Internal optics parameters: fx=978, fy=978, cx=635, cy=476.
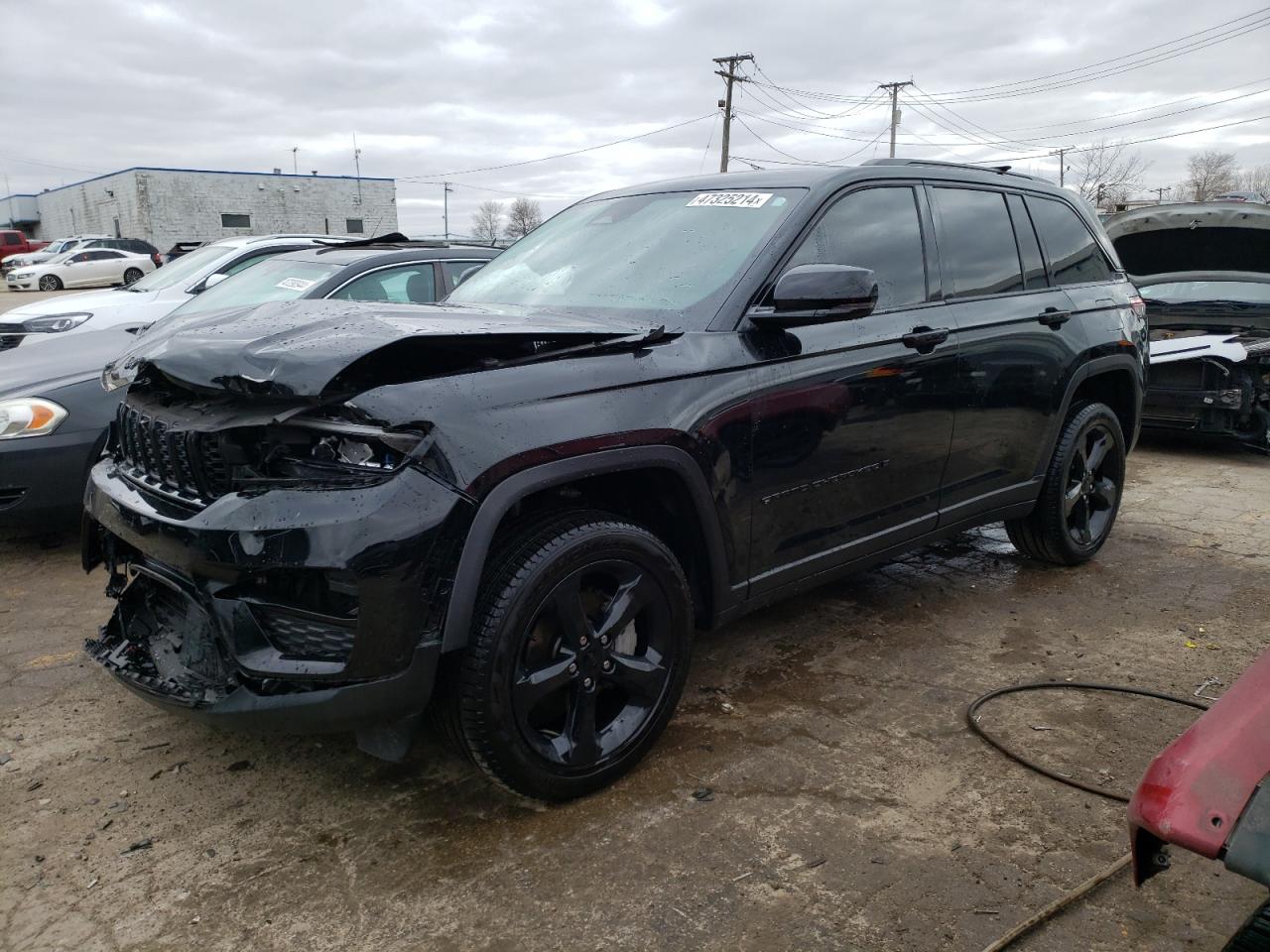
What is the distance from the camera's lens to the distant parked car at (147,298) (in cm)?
747

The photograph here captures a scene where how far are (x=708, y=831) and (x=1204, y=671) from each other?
2.28 meters

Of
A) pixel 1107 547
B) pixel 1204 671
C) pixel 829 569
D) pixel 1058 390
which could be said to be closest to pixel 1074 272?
pixel 1058 390

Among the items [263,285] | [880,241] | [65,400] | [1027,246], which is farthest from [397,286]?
[1027,246]

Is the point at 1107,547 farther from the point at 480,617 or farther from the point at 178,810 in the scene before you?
the point at 178,810

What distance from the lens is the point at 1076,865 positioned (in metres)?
2.53

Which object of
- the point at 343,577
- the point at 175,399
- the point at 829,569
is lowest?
the point at 829,569

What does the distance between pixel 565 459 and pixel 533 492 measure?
5.2 inches

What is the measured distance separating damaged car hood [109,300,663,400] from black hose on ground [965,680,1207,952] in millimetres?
1729

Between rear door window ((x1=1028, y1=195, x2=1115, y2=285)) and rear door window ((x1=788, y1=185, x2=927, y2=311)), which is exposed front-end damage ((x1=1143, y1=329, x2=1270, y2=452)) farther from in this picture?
rear door window ((x1=788, y1=185, x2=927, y2=311))

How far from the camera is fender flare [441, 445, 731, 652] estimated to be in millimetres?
2389

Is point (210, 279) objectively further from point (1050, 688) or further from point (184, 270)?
point (1050, 688)

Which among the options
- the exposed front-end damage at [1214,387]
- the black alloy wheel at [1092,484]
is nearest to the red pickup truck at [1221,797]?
the black alloy wheel at [1092,484]

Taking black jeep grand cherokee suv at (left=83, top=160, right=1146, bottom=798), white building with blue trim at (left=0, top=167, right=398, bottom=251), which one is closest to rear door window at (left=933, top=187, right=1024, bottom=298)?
black jeep grand cherokee suv at (left=83, top=160, right=1146, bottom=798)

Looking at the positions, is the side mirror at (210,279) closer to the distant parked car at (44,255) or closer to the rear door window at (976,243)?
the rear door window at (976,243)
